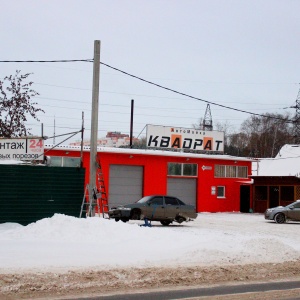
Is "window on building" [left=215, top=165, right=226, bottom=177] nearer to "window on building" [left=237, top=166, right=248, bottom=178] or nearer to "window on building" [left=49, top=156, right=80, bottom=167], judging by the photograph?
"window on building" [left=237, top=166, right=248, bottom=178]

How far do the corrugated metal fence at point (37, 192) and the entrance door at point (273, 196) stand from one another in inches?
1022

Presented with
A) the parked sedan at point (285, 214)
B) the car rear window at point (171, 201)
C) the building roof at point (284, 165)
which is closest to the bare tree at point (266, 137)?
the building roof at point (284, 165)

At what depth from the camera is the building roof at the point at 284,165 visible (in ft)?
156

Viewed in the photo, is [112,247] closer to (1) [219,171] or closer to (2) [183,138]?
(2) [183,138]

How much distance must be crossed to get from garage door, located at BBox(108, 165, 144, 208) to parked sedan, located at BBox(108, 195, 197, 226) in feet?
36.6

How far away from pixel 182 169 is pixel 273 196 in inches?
295

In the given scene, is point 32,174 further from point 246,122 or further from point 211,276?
point 246,122

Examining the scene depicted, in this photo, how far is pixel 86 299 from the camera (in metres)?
10.0

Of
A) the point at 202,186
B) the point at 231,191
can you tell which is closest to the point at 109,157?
the point at 202,186

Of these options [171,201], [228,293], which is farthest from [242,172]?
[228,293]

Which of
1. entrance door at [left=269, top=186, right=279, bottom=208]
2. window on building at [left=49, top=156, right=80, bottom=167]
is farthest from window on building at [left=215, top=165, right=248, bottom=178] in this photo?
window on building at [left=49, top=156, right=80, bottom=167]

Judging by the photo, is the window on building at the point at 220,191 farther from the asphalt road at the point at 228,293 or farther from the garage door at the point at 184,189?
the asphalt road at the point at 228,293

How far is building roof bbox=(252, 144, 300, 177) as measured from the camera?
47.6m

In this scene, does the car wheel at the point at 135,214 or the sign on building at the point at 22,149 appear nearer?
the sign on building at the point at 22,149
